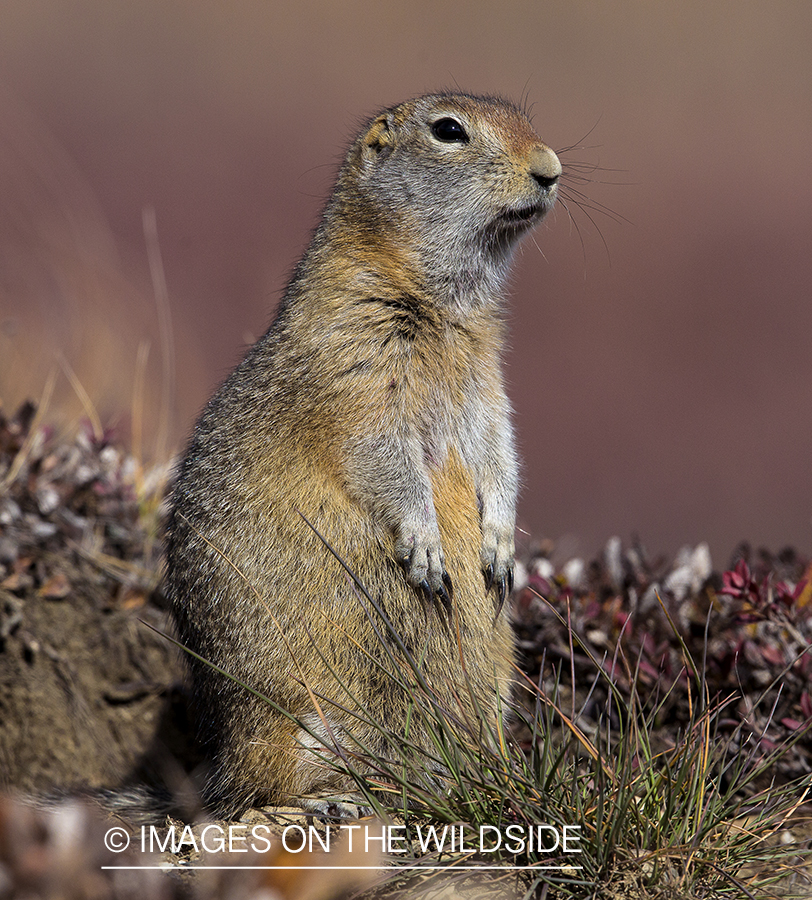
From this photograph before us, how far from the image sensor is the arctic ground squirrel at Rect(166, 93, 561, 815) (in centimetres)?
363

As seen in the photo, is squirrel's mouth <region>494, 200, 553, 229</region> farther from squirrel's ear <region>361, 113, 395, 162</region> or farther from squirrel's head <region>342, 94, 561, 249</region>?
squirrel's ear <region>361, 113, 395, 162</region>

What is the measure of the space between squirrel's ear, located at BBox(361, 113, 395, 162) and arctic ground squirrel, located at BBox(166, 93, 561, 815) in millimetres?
42

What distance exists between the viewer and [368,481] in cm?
372

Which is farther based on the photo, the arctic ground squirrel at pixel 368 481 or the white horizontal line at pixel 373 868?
the arctic ground squirrel at pixel 368 481

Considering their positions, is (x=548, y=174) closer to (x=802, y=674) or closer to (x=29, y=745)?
(x=802, y=674)

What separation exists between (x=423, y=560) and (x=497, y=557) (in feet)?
1.59

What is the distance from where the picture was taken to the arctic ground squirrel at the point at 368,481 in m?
3.63

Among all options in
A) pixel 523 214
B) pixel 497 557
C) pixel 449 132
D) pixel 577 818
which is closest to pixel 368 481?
pixel 497 557

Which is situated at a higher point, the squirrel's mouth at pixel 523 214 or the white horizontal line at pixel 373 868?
the squirrel's mouth at pixel 523 214

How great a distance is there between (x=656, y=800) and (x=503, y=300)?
2.34 m

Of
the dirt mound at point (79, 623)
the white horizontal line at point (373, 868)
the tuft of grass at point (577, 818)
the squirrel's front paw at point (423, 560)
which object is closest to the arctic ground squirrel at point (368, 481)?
the squirrel's front paw at point (423, 560)

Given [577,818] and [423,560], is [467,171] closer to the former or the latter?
[423,560]

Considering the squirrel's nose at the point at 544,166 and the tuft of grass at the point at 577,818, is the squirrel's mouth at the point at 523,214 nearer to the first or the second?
the squirrel's nose at the point at 544,166

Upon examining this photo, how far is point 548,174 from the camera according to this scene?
3951 mm
